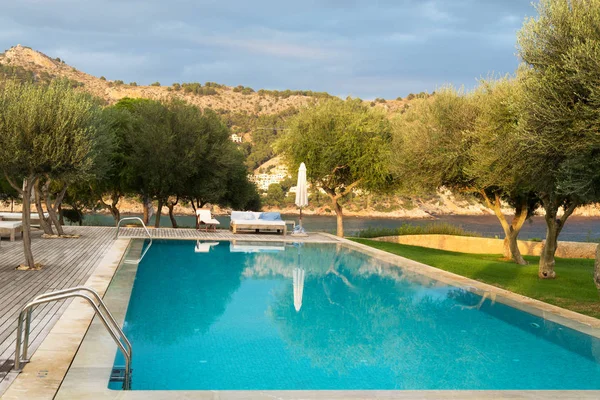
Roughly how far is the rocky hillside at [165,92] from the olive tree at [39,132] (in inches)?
2856

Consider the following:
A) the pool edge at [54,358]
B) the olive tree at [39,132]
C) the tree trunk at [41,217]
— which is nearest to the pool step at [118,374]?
the pool edge at [54,358]

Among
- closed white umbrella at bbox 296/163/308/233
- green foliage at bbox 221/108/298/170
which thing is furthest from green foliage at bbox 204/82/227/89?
closed white umbrella at bbox 296/163/308/233

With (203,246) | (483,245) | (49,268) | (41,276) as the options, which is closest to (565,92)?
(41,276)

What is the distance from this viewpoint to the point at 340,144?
929 inches

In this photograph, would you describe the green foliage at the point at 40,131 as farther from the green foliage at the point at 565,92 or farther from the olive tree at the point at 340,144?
the olive tree at the point at 340,144

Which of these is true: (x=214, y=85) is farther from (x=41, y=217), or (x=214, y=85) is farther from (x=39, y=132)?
(x=39, y=132)

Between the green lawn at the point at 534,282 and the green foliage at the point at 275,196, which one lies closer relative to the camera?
the green lawn at the point at 534,282

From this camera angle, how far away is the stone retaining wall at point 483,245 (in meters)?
21.4

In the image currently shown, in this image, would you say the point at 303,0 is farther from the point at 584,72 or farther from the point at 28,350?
the point at 28,350

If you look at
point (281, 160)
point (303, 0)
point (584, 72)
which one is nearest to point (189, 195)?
point (281, 160)

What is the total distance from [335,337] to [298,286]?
11.7 feet

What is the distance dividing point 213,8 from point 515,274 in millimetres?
15570

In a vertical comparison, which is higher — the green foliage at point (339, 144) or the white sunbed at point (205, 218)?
the green foliage at point (339, 144)

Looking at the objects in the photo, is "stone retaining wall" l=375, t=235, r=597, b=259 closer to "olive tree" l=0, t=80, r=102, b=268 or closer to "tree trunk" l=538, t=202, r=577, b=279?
"tree trunk" l=538, t=202, r=577, b=279
